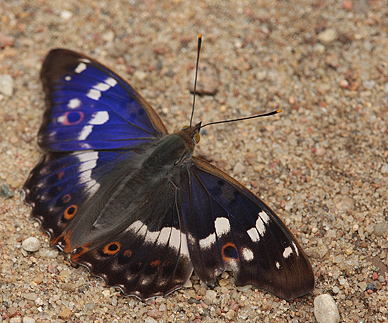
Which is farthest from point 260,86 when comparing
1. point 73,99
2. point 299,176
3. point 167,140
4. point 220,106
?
point 73,99

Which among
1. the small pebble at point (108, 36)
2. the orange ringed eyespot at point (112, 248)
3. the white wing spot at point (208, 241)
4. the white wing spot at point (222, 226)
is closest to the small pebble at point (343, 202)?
the white wing spot at point (222, 226)

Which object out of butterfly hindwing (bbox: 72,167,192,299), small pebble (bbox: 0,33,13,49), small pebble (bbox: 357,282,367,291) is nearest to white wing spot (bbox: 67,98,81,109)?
butterfly hindwing (bbox: 72,167,192,299)

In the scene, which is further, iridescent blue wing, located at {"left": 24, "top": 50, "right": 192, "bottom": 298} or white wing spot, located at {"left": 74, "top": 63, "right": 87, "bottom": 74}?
white wing spot, located at {"left": 74, "top": 63, "right": 87, "bottom": 74}

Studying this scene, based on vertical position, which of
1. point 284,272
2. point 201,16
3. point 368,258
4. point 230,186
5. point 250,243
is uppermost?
point 201,16

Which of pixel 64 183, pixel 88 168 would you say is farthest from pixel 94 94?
pixel 64 183

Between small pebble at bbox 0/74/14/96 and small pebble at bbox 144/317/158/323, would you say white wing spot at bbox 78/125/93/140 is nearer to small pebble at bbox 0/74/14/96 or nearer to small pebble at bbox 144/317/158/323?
small pebble at bbox 0/74/14/96

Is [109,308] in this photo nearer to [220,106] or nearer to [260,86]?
[220,106]
